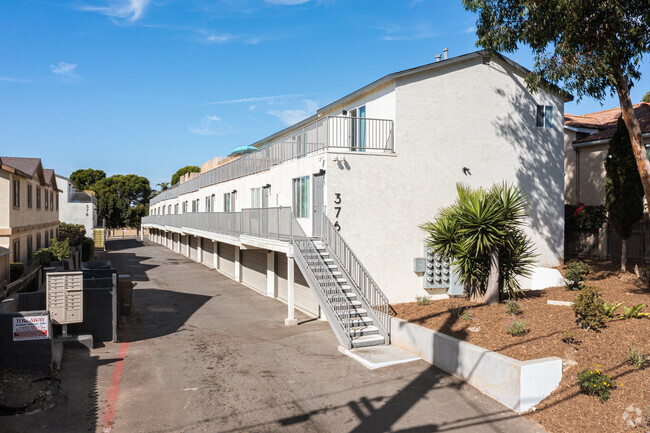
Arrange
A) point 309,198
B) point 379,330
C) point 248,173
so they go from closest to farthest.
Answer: point 379,330 → point 309,198 → point 248,173

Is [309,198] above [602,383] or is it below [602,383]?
above

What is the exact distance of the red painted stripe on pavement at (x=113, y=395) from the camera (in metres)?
8.02

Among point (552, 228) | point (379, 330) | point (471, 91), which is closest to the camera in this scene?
point (379, 330)

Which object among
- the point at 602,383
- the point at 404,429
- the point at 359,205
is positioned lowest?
the point at 404,429

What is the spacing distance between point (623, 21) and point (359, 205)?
9.04 meters

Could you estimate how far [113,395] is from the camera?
929 cm

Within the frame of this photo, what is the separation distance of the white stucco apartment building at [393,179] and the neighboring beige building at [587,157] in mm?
4915

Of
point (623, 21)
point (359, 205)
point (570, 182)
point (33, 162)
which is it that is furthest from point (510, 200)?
point (33, 162)

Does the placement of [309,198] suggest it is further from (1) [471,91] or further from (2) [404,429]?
(2) [404,429]

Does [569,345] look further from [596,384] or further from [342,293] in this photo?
[342,293]

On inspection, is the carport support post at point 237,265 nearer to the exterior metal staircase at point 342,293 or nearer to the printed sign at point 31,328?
the exterior metal staircase at point 342,293

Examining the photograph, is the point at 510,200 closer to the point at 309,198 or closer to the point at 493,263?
the point at 493,263

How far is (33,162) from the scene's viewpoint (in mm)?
22750

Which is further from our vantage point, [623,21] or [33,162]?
[33,162]
